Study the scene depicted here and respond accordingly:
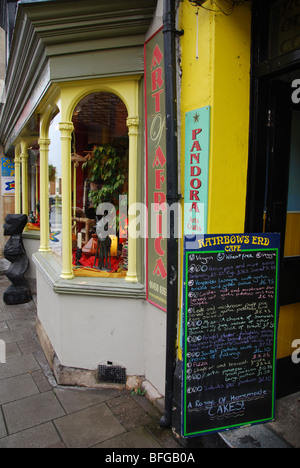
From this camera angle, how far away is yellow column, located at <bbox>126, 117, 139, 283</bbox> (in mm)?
3451

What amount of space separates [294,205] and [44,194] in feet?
11.5

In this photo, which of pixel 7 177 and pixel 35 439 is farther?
pixel 7 177

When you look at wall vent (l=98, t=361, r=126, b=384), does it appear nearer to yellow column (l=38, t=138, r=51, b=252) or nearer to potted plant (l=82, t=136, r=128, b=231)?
potted plant (l=82, t=136, r=128, b=231)

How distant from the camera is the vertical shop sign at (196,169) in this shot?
102 inches

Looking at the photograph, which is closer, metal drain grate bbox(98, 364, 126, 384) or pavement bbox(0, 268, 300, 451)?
pavement bbox(0, 268, 300, 451)

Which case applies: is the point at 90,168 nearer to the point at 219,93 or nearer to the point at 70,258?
the point at 70,258

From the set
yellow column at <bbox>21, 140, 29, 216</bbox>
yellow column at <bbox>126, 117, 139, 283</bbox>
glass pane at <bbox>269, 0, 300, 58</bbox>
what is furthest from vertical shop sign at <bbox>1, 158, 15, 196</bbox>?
glass pane at <bbox>269, 0, 300, 58</bbox>

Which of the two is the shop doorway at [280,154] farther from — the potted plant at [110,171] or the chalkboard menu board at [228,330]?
the potted plant at [110,171]

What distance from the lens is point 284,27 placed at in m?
2.55

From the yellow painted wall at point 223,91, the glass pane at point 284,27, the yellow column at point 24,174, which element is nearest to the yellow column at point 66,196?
the yellow painted wall at point 223,91

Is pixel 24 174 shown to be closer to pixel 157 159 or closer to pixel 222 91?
pixel 157 159

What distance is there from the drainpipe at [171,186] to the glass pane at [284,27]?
0.77 m

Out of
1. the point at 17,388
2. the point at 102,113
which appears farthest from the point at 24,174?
the point at 17,388

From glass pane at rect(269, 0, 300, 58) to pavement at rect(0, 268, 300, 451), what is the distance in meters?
2.86
